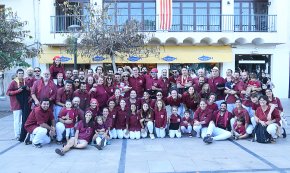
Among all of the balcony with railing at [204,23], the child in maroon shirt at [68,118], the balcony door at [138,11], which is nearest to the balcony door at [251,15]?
the balcony with railing at [204,23]

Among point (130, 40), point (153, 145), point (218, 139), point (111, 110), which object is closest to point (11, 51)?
point (130, 40)

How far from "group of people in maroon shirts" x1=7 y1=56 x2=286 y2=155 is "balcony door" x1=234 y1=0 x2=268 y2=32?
10.7m

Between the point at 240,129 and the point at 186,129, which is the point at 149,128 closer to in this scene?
the point at 186,129

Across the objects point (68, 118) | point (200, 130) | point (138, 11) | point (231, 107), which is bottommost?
point (200, 130)

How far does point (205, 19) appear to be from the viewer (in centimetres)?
2002

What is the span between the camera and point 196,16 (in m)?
20.0

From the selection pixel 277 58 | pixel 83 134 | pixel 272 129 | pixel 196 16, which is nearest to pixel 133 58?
pixel 196 16

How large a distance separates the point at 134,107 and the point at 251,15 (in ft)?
44.1

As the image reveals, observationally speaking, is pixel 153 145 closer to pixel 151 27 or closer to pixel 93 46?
pixel 93 46

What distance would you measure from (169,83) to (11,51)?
8.00 meters

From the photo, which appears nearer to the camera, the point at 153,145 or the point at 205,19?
the point at 153,145

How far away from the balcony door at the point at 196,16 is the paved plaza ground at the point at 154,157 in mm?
12132

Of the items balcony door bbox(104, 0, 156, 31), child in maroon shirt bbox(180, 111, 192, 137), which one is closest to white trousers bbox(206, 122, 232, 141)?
child in maroon shirt bbox(180, 111, 192, 137)

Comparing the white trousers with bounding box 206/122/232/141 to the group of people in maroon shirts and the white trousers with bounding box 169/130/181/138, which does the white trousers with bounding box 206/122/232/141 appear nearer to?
the group of people in maroon shirts
